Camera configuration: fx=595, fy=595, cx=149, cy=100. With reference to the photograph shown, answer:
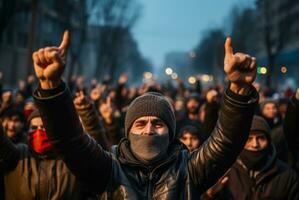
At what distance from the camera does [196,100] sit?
31.7ft

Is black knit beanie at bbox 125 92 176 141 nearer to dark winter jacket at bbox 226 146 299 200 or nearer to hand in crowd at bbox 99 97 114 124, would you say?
dark winter jacket at bbox 226 146 299 200

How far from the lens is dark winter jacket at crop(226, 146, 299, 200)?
15.9ft

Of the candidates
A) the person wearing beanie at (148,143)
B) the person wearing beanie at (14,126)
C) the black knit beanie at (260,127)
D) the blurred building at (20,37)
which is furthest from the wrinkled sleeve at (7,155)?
the blurred building at (20,37)

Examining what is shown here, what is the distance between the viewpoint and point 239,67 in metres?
2.87

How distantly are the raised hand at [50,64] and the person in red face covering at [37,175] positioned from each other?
1664mm

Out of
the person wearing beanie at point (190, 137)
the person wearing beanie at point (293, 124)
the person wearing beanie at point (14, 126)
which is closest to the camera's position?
the person wearing beanie at point (293, 124)

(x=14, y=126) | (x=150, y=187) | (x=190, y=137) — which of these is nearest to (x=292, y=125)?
(x=190, y=137)

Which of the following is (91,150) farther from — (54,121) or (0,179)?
(0,179)

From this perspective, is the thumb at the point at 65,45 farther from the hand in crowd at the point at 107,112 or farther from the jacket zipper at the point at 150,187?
the hand in crowd at the point at 107,112

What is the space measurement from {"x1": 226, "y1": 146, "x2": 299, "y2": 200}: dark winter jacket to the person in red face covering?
1226 mm

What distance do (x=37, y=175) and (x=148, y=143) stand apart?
5.27 feet

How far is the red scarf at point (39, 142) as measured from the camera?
4.54 m

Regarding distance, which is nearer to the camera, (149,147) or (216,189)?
(149,147)

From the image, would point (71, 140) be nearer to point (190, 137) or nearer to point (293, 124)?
point (293, 124)
